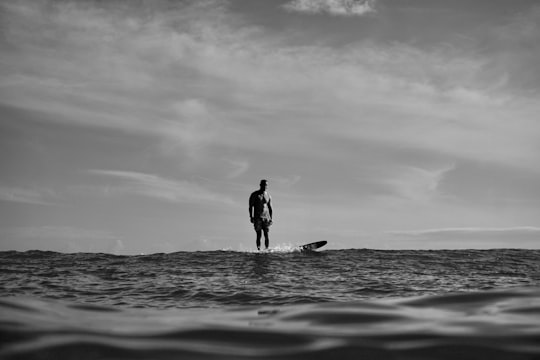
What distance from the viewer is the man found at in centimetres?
1526

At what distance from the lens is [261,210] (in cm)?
1523

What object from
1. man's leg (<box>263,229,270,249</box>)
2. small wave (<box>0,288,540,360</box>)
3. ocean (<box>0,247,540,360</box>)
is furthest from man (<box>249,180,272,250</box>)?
small wave (<box>0,288,540,360</box>)

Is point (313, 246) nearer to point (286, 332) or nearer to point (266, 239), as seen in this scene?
point (266, 239)

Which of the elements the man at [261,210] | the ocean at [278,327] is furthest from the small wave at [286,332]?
the man at [261,210]

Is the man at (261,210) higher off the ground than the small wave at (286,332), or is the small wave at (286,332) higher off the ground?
the man at (261,210)

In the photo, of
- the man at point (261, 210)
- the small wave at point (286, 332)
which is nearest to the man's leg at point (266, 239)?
the man at point (261, 210)

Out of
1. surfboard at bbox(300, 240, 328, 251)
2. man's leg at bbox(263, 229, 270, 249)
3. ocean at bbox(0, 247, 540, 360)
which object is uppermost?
man's leg at bbox(263, 229, 270, 249)

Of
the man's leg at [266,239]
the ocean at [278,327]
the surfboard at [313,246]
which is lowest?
the ocean at [278,327]

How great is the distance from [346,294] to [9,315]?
15.8ft

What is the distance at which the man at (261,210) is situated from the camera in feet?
50.1

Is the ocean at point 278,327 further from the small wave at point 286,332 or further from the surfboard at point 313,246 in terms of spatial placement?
the surfboard at point 313,246

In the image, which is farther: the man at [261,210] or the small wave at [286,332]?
the man at [261,210]

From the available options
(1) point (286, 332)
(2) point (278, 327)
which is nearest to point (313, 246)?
(2) point (278, 327)

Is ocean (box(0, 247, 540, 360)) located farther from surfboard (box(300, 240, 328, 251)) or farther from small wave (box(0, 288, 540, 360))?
surfboard (box(300, 240, 328, 251))
